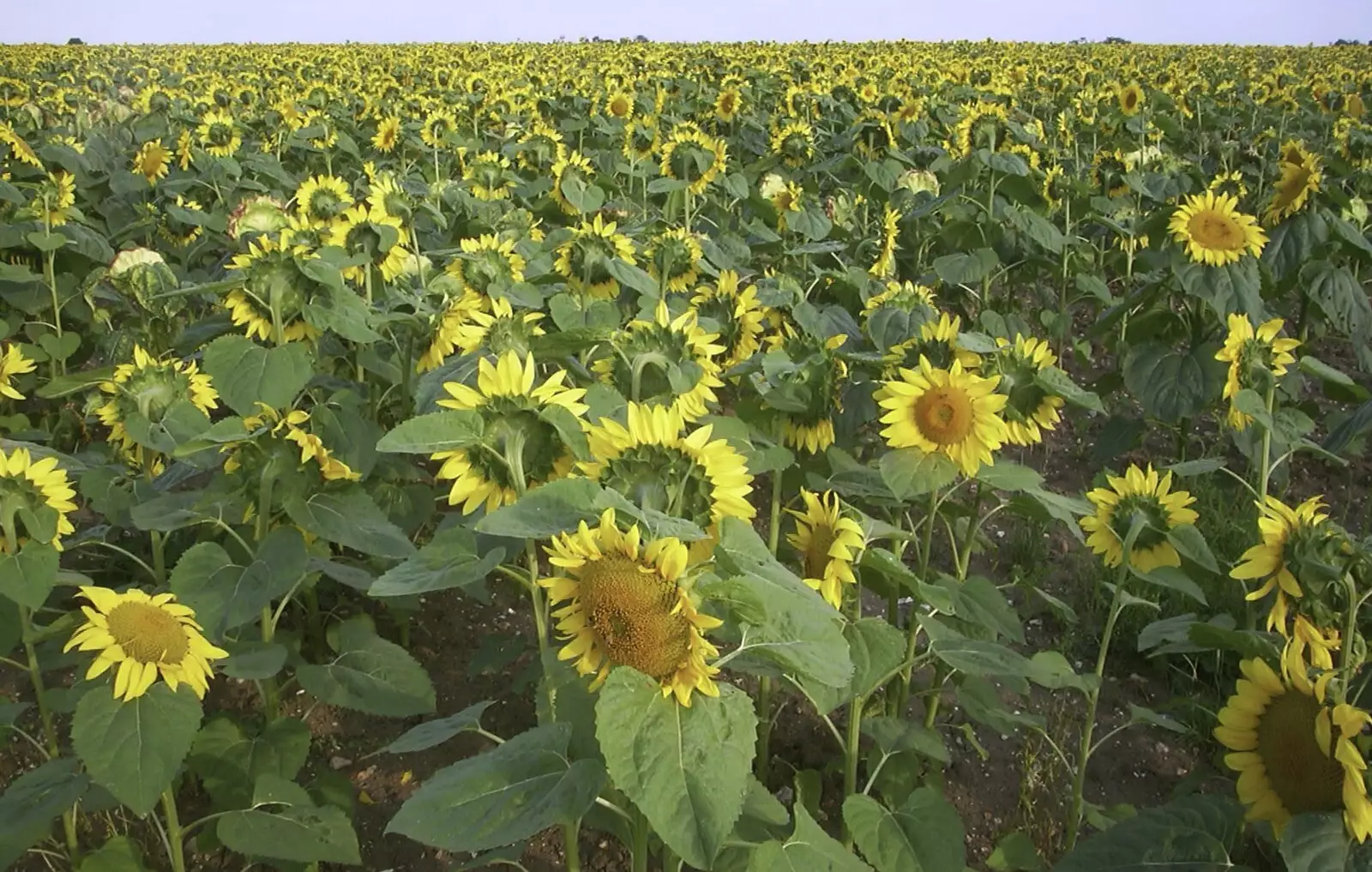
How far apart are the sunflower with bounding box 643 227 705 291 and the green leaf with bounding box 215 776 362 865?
1917mm

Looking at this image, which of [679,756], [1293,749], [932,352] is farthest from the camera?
[932,352]

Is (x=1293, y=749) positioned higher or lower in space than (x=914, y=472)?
lower

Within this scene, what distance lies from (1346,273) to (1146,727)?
2.27 m

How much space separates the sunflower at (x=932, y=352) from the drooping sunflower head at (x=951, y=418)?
11.2 inches

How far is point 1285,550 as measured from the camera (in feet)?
6.04

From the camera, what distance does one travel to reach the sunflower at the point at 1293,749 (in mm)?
1382

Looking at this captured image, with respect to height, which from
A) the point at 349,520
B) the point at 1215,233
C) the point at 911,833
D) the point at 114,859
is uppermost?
the point at 1215,233

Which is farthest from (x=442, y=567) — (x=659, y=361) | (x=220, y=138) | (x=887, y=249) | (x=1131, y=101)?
(x=1131, y=101)

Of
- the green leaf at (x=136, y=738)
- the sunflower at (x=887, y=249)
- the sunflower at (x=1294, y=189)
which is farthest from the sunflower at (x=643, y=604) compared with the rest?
the sunflower at (x=1294, y=189)

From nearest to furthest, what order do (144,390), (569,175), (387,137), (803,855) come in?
(803,855)
(144,390)
(569,175)
(387,137)

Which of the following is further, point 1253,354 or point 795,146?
point 795,146

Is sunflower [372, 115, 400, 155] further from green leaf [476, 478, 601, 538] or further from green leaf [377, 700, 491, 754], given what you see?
green leaf [476, 478, 601, 538]

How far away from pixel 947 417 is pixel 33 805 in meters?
1.73

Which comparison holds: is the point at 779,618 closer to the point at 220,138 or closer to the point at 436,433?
the point at 436,433
